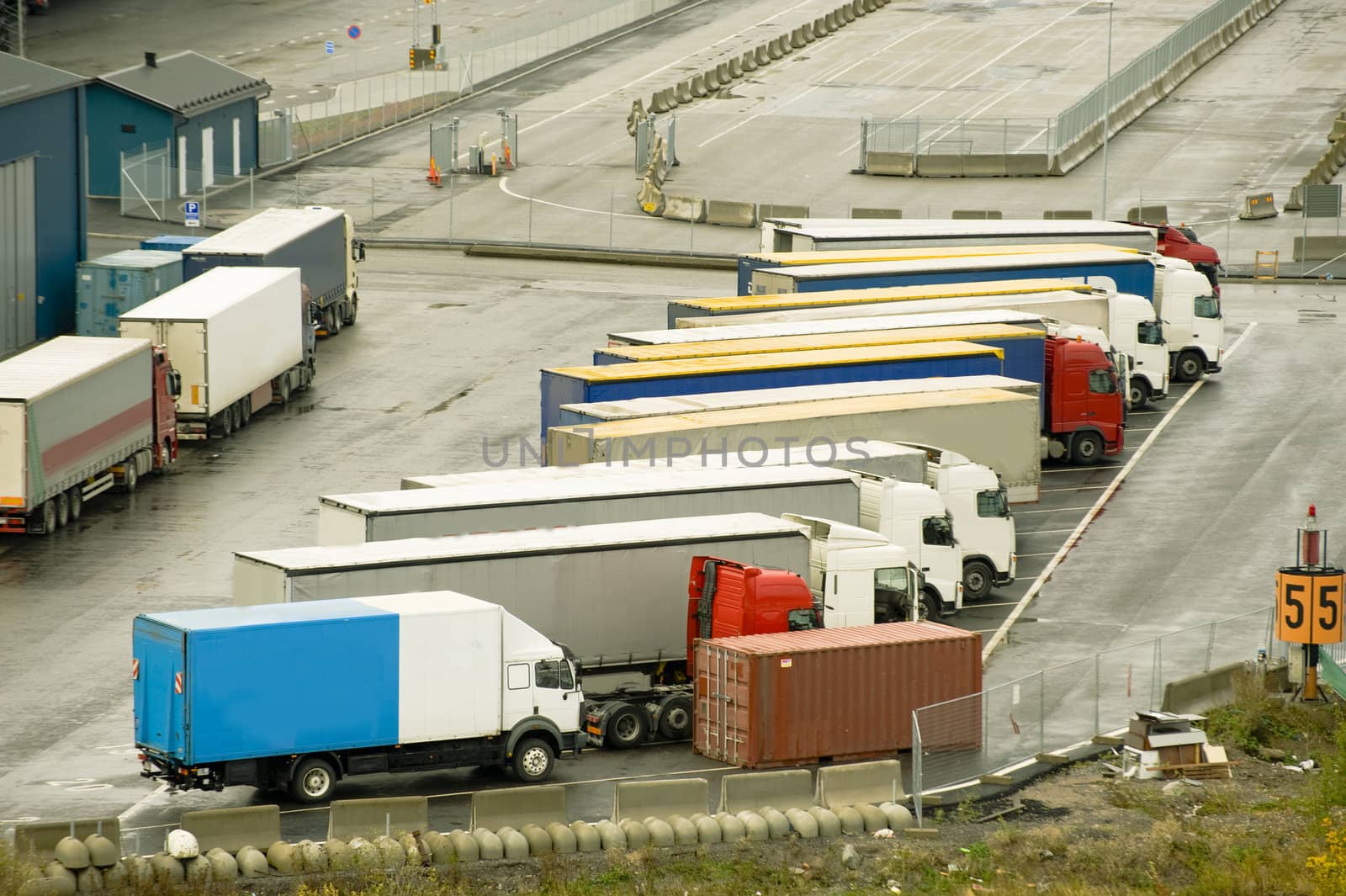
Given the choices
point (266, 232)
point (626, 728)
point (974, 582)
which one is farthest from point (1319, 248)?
point (626, 728)

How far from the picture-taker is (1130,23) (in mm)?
113750

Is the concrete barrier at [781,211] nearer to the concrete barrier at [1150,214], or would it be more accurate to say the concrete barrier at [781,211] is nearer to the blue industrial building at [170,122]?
the concrete barrier at [1150,214]

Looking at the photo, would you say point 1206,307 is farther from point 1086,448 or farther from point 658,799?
point 658,799

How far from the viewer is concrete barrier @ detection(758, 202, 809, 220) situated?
7606 centimetres

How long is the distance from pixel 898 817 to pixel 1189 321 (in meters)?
32.5

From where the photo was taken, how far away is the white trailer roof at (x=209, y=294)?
159ft

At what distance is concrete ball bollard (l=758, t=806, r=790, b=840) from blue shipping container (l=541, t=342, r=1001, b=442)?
52.4 feet

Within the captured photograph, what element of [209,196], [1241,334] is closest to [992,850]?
[1241,334]

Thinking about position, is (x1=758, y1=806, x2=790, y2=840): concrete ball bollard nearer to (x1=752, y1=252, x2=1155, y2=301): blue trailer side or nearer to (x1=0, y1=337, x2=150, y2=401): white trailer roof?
(x1=0, y1=337, x2=150, y2=401): white trailer roof

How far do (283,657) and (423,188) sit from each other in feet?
193

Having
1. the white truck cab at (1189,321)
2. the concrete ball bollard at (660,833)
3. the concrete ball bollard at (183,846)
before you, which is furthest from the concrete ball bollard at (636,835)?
the white truck cab at (1189,321)

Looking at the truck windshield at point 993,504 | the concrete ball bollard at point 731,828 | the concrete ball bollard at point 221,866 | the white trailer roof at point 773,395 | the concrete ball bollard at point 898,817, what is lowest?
the concrete ball bollard at point 898,817

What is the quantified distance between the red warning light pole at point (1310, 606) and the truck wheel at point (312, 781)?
46.5 feet

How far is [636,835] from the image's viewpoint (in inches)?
1013
